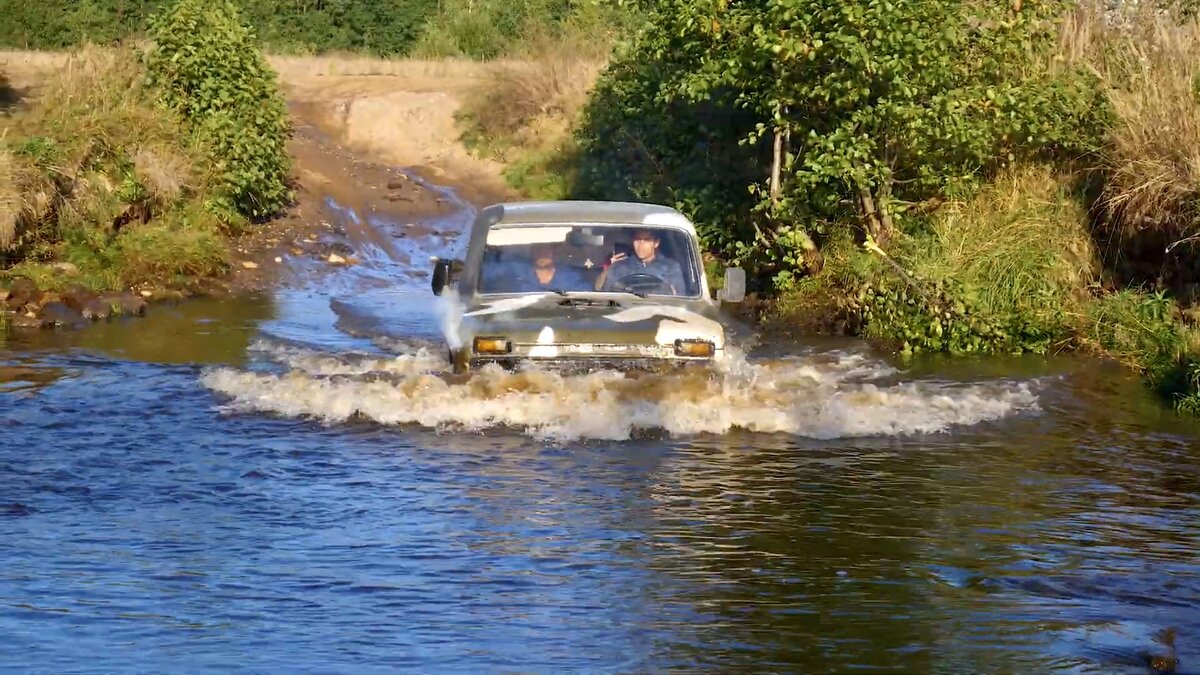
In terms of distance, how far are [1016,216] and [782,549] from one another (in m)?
8.49

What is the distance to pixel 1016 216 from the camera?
1538cm

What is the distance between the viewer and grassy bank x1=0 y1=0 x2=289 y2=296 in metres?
17.4

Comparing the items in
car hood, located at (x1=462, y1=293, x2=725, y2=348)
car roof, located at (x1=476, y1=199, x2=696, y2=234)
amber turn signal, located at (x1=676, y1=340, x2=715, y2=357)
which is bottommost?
amber turn signal, located at (x1=676, y1=340, x2=715, y2=357)

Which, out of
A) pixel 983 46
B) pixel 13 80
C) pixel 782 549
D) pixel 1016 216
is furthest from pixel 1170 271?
pixel 13 80

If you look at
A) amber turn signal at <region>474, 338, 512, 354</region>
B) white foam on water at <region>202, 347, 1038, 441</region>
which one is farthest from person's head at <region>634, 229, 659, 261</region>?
amber turn signal at <region>474, 338, 512, 354</region>

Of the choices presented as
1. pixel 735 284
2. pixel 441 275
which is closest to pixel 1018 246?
pixel 735 284

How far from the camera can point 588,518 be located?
27.0 feet

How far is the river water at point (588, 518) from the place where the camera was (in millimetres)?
6285

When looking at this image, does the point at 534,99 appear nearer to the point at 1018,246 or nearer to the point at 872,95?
the point at 872,95

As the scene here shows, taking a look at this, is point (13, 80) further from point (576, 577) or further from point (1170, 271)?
point (576, 577)

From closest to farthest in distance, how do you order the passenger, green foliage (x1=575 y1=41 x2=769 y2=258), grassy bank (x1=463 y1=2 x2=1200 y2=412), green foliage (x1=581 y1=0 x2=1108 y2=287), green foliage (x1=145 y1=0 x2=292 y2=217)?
the passenger, grassy bank (x1=463 y1=2 x2=1200 y2=412), green foliage (x1=581 y1=0 x2=1108 y2=287), green foliage (x1=575 y1=41 x2=769 y2=258), green foliage (x1=145 y1=0 x2=292 y2=217)

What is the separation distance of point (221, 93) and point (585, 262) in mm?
12167

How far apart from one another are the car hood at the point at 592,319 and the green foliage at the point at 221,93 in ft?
37.3

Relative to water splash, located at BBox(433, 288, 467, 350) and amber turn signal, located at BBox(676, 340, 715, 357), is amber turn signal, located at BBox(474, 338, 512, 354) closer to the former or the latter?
water splash, located at BBox(433, 288, 467, 350)
